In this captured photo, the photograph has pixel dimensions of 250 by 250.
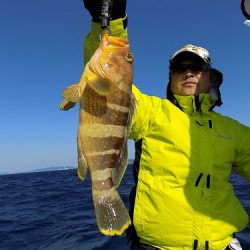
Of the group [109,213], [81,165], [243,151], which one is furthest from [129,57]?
[243,151]

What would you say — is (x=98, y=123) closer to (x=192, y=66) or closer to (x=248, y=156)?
(x=192, y=66)

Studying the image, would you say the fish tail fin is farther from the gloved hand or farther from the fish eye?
the gloved hand

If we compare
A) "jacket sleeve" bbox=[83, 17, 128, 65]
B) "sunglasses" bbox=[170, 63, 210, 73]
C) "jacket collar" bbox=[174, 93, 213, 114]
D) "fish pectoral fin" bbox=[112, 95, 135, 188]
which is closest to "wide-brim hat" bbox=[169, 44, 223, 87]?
"sunglasses" bbox=[170, 63, 210, 73]

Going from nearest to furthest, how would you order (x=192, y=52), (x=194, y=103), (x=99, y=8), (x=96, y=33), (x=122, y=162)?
(x=122, y=162), (x=99, y=8), (x=96, y=33), (x=194, y=103), (x=192, y=52)

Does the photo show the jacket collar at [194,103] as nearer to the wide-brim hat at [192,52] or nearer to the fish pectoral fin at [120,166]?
the wide-brim hat at [192,52]

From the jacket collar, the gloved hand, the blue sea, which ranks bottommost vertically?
the blue sea

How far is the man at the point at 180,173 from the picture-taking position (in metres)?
3.57

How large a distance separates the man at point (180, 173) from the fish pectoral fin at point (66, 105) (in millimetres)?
880

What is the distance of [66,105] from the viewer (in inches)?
107

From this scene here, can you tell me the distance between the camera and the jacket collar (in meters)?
4.08

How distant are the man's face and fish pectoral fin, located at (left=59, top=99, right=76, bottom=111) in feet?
6.18

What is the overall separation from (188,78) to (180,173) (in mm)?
1288

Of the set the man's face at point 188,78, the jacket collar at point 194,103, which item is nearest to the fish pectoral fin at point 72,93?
the jacket collar at point 194,103

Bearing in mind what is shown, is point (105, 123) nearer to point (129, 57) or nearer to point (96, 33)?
point (129, 57)
